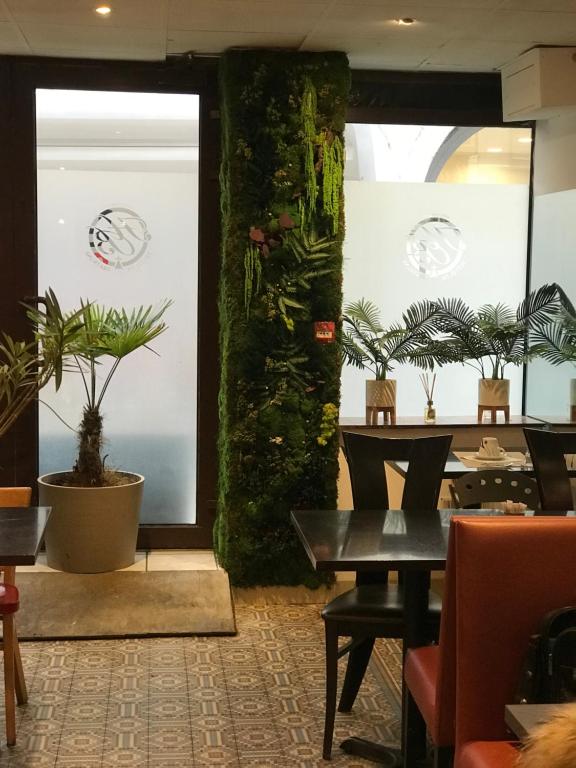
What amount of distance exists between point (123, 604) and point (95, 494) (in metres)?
0.64

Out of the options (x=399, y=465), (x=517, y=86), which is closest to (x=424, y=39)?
(x=517, y=86)

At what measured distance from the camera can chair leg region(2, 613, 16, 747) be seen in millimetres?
3600

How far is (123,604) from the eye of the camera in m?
5.07

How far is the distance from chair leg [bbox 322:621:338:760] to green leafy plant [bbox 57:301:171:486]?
7.62 feet

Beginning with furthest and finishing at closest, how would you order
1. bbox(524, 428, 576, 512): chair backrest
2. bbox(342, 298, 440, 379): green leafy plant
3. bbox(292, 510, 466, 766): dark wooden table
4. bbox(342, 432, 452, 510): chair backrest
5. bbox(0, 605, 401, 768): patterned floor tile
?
bbox(342, 298, 440, 379): green leafy plant
bbox(524, 428, 576, 512): chair backrest
bbox(342, 432, 452, 510): chair backrest
bbox(0, 605, 401, 768): patterned floor tile
bbox(292, 510, 466, 766): dark wooden table

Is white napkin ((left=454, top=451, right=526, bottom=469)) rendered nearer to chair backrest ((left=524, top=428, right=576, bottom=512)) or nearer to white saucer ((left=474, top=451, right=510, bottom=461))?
white saucer ((left=474, top=451, right=510, bottom=461))

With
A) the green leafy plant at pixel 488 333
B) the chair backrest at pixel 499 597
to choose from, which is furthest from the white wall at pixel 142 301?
the chair backrest at pixel 499 597

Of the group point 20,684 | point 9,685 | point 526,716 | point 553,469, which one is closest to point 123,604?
point 20,684

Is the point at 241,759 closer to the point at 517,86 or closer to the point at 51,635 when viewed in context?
the point at 51,635

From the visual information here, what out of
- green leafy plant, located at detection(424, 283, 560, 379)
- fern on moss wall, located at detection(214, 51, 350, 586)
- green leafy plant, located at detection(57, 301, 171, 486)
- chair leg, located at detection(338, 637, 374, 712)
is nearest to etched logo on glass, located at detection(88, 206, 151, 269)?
green leafy plant, located at detection(57, 301, 171, 486)

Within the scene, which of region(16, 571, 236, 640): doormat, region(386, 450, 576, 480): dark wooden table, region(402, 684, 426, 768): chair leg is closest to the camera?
region(402, 684, 426, 768): chair leg

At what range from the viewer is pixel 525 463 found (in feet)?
16.3

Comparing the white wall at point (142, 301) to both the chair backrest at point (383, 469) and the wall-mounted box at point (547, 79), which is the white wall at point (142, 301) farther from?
the chair backrest at point (383, 469)

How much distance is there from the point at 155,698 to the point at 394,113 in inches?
137
